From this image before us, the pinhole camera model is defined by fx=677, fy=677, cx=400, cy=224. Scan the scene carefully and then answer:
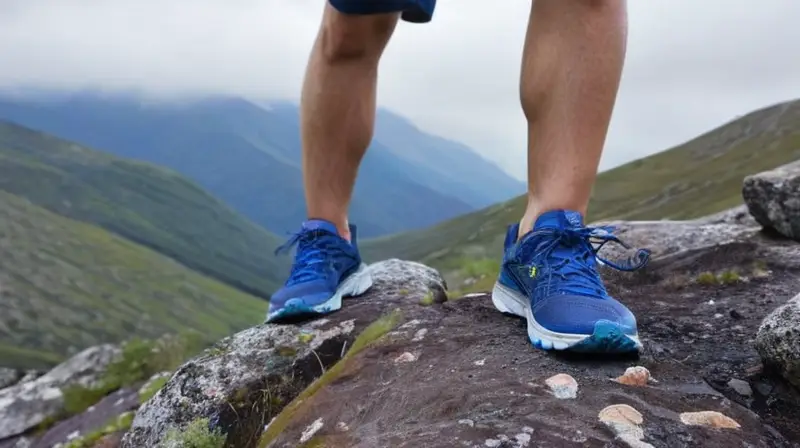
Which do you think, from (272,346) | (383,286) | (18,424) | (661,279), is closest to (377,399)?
(272,346)

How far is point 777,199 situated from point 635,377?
515 cm

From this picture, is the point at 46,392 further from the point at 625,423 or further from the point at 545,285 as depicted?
the point at 625,423

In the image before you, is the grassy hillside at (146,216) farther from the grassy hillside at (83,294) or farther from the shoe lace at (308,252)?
the shoe lace at (308,252)

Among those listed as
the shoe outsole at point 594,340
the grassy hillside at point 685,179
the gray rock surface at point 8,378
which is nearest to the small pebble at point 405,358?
the shoe outsole at point 594,340

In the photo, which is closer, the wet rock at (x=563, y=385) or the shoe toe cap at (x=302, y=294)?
the wet rock at (x=563, y=385)

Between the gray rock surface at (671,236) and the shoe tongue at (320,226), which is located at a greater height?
the shoe tongue at (320,226)

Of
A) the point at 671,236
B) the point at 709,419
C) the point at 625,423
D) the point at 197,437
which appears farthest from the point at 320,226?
the point at 671,236

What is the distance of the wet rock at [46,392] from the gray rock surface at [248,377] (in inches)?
338

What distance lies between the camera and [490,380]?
8.82 ft

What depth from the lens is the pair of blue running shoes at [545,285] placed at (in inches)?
115

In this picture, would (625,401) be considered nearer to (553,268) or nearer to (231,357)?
(553,268)

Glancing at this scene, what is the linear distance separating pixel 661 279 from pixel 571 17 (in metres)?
2.80

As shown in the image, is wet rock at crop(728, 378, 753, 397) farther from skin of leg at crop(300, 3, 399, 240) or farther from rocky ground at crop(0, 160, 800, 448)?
skin of leg at crop(300, 3, 399, 240)

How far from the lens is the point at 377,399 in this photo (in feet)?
8.92
